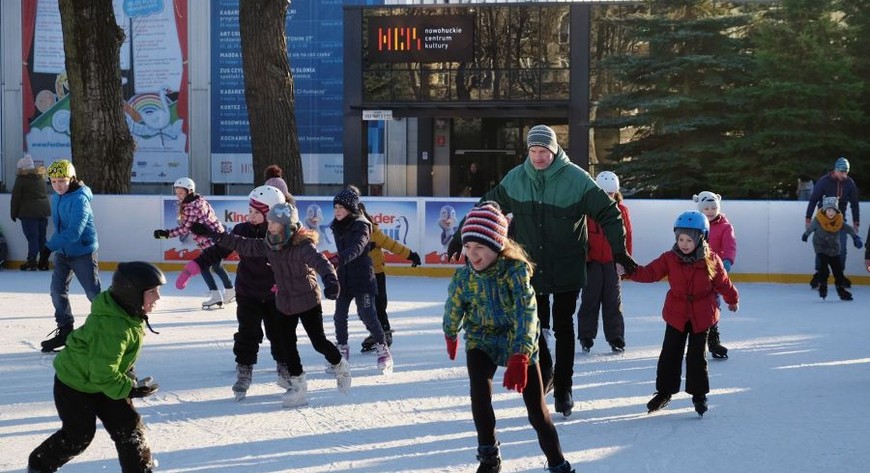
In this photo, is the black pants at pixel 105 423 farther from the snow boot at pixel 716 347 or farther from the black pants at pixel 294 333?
the snow boot at pixel 716 347

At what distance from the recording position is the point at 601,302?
9.54 meters

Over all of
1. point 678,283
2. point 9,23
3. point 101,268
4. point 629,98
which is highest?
point 9,23

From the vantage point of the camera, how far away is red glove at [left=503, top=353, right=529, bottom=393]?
4918 mm

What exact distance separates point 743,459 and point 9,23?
28303mm

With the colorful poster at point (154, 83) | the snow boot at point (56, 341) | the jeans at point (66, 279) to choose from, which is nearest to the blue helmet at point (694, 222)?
the jeans at point (66, 279)

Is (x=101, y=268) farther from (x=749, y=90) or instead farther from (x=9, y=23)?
(x=9, y=23)

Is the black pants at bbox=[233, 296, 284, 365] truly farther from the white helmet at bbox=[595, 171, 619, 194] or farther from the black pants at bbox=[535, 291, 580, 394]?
the white helmet at bbox=[595, 171, 619, 194]

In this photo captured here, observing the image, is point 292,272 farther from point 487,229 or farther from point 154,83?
point 154,83

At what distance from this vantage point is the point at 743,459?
6020mm

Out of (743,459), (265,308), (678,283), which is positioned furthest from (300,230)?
(743,459)

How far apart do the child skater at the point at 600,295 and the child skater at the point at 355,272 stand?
1.63 m

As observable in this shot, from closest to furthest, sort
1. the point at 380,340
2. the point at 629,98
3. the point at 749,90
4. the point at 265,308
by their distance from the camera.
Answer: the point at 265,308 → the point at 380,340 → the point at 749,90 → the point at 629,98

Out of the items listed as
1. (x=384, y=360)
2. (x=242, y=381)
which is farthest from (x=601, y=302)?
(x=242, y=381)

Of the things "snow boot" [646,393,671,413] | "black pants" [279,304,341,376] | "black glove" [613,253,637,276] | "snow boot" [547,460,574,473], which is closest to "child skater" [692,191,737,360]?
"snow boot" [646,393,671,413]
